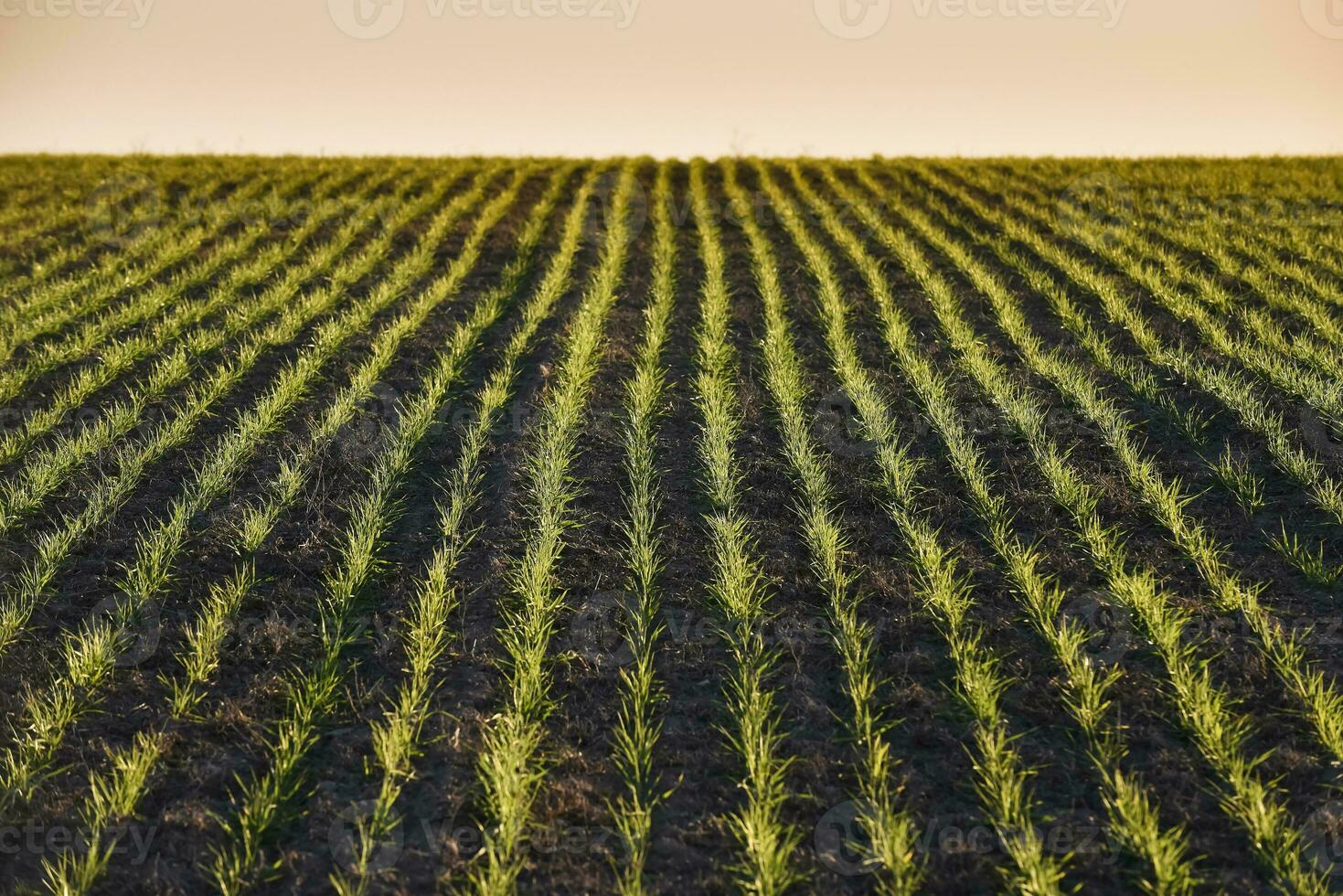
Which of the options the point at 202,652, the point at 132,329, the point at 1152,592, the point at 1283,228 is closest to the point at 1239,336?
the point at 1152,592

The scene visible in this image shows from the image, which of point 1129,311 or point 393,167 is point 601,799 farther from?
point 393,167

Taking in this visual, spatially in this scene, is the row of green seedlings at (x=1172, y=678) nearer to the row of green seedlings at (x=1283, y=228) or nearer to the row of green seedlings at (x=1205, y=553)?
the row of green seedlings at (x=1205, y=553)

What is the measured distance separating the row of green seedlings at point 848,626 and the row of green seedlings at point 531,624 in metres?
1.30

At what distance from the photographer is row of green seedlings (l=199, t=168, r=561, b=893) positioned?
3289 mm

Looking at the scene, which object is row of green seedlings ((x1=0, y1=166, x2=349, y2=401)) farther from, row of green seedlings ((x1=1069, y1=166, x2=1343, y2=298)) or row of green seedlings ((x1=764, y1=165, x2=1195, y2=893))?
row of green seedlings ((x1=1069, y1=166, x2=1343, y2=298))

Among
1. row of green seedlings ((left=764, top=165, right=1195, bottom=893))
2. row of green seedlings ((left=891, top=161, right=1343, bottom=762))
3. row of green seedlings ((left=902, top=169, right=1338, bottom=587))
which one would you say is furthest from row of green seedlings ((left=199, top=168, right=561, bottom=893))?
row of green seedlings ((left=902, top=169, right=1338, bottom=587))

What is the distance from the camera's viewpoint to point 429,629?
4359 mm

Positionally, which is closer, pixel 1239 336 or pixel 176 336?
pixel 1239 336

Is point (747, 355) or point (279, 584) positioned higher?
point (747, 355)

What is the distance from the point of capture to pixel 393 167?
16.5 m

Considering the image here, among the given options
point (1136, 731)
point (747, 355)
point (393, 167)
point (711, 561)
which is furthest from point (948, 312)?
point (393, 167)

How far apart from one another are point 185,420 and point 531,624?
3716mm

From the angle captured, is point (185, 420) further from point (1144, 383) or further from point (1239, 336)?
point (1239, 336)

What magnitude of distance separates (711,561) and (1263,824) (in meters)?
2.68
